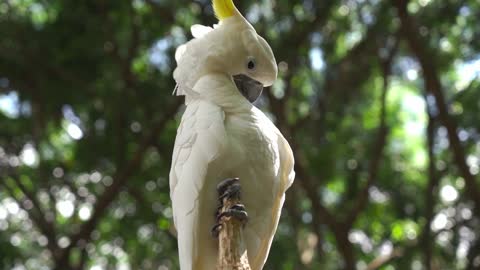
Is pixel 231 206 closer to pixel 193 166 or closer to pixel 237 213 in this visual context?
Result: pixel 237 213

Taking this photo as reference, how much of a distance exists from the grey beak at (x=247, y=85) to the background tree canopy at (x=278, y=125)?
8.56 feet

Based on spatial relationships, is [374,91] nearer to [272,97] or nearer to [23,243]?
[272,97]

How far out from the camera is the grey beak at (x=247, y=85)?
8.93 ft

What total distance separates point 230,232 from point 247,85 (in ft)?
2.32

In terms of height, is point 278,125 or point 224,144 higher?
point 278,125

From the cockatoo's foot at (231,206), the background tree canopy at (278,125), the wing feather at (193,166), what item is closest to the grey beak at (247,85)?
the wing feather at (193,166)

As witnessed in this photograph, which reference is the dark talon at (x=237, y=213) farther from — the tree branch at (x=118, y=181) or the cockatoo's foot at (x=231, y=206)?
the tree branch at (x=118, y=181)

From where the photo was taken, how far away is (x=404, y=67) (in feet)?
21.5

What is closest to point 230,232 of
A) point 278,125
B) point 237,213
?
point 237,213

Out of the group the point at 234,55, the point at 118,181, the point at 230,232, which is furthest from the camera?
the point at 118,181

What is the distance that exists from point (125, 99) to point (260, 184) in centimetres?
355

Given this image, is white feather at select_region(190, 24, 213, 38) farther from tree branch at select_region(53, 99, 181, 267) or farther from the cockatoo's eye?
tree branch at select_region(53, 99, 181, 267)

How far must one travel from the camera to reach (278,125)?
5.50 meters

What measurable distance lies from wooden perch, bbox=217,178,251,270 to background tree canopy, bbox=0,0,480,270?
2.93 meters
